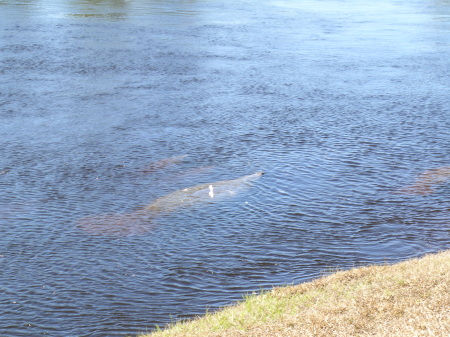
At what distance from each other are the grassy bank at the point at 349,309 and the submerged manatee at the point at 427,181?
465 cm

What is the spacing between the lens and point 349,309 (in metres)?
7.35

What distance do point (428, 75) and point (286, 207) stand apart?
12.5m

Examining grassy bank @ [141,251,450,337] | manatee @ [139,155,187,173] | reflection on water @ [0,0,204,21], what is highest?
grassy bank @ [141,251,450,337]

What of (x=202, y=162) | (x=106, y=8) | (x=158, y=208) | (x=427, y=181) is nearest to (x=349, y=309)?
(x=158, y=208)

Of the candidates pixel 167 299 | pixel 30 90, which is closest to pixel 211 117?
pixel 30 90

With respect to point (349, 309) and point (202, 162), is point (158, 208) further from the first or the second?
point (349, 309)

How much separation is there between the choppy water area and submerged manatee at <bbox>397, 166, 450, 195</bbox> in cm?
20

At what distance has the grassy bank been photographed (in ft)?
22.3

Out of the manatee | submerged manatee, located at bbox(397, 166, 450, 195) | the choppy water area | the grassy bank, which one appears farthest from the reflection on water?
the grassy bank

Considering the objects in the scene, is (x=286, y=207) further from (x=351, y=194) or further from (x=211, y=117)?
(x=211, y=117)

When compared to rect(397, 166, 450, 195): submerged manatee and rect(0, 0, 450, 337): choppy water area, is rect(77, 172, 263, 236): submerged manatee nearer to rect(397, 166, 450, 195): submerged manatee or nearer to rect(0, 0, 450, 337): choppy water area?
rect(0, 0, 450, 337): choppy water area

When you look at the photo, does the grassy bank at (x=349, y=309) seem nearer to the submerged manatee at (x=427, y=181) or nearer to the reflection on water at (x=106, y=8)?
the submerged manatee at (x=427, y=181)

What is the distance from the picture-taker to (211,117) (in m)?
19.2

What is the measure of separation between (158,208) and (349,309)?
6266 mm
